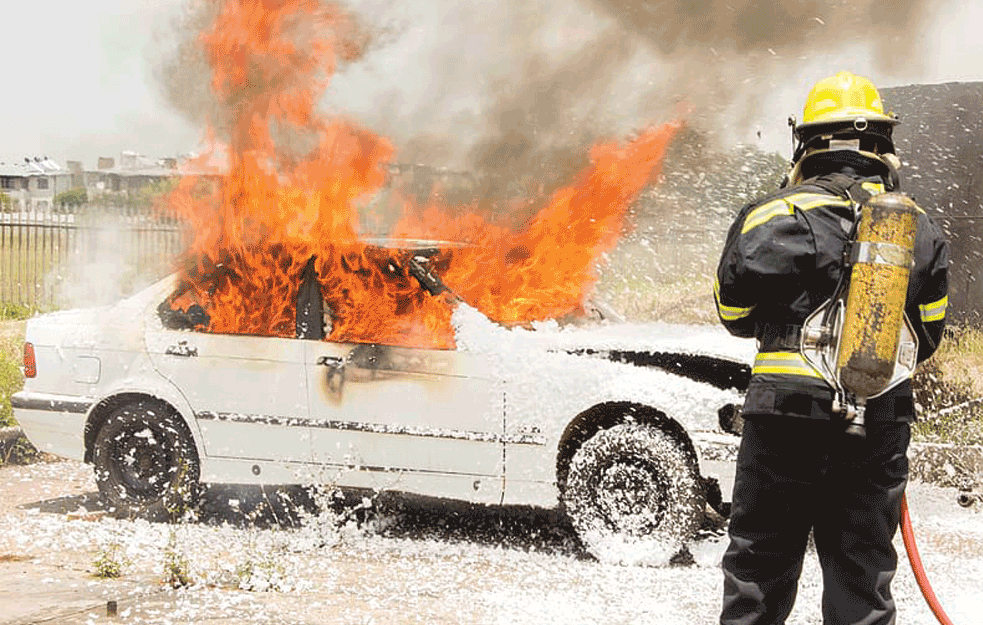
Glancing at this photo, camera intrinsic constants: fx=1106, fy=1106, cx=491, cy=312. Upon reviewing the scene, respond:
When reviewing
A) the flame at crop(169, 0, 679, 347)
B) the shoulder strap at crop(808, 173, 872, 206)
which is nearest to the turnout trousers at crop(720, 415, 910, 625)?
the shoulder strap at crop(808, 173, 872, 206)

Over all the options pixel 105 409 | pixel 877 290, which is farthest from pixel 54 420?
pixel 877 290

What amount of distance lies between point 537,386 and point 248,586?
1.85 meters

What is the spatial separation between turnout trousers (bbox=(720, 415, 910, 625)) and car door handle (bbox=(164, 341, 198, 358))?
3.98 meters

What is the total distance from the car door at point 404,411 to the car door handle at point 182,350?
2.48ft

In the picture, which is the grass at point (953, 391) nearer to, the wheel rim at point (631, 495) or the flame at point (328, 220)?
the flame at point (328, 220)

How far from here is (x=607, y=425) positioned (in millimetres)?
6047

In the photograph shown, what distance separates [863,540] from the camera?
3.53m

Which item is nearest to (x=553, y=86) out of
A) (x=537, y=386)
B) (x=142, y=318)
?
(x=537, y=386)

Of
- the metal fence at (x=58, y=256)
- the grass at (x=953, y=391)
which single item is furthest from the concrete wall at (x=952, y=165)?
the metal fence at (x=58, y=256)

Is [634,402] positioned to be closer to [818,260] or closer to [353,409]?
[353,409]

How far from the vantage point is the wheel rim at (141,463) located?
670cm

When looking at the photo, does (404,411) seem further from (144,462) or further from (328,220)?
(144,462)

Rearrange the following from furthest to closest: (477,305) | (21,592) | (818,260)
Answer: (477,305) < (21,592) < (818,260)

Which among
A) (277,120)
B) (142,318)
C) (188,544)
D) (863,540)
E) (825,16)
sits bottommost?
(188,544)
